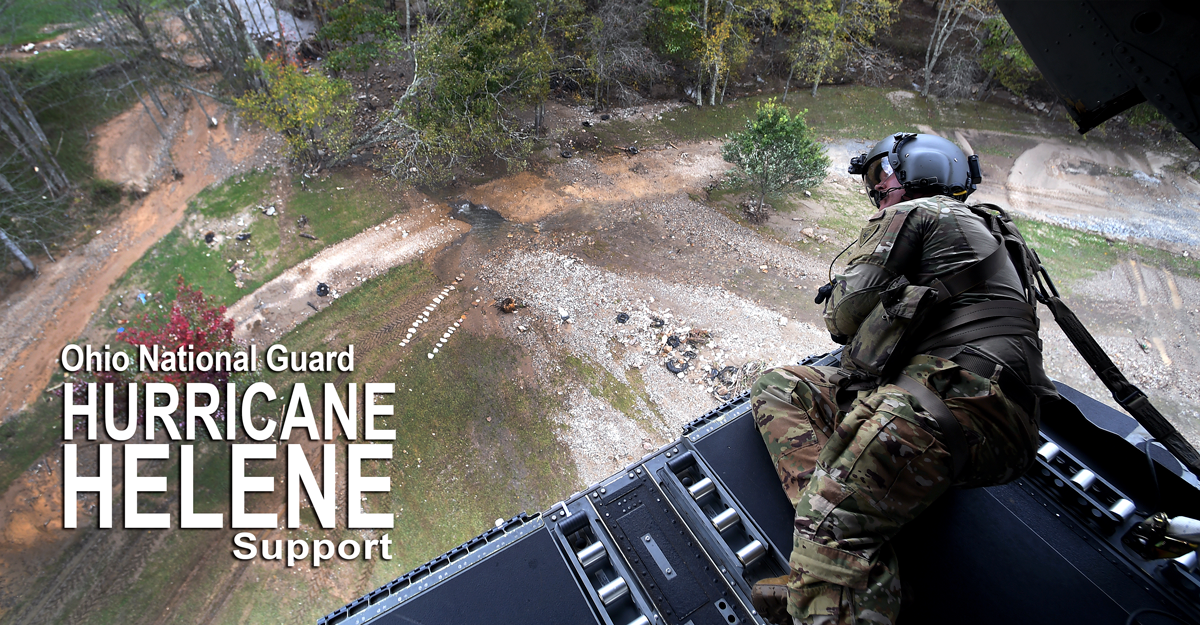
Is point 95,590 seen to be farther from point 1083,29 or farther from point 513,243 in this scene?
point 1083,29

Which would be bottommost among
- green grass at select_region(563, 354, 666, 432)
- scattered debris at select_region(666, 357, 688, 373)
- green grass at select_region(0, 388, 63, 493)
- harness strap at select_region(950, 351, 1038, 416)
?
green grass at select_region(0, 388, 63, 493)

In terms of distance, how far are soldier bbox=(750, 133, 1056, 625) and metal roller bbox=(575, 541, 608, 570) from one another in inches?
44.8

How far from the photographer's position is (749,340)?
12719 mm

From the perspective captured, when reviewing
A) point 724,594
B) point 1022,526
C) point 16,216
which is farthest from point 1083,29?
point 16,216

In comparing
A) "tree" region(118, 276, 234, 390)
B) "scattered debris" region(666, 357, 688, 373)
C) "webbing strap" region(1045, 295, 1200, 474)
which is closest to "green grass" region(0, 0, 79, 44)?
"tree" region(118, 276, 234, 390)

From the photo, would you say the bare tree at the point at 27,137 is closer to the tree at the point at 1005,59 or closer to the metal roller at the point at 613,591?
the metal roller at the point at 613,591

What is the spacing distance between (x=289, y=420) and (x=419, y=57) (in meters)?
9.89

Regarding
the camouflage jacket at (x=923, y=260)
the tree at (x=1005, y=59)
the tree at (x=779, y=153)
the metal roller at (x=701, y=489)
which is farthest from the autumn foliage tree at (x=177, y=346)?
the tree at (x=1005, y=59)

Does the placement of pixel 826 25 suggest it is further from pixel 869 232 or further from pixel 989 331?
pixel 989 331

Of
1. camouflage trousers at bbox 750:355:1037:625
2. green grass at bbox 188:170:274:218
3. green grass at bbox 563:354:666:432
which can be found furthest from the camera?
green grass at bbox 188:170:274:218

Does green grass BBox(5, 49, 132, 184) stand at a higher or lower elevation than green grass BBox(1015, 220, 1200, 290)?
higher

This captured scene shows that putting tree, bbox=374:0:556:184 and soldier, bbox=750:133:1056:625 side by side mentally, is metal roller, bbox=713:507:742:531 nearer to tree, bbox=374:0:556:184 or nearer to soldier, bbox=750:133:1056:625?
soldier, bbox=750:133:1056:625

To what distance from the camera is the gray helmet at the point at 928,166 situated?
532cm

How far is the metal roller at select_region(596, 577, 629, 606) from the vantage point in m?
4.09
